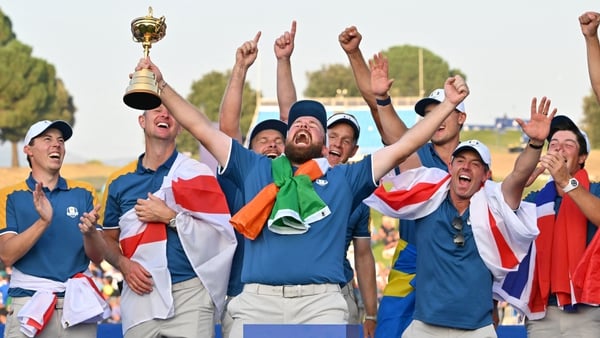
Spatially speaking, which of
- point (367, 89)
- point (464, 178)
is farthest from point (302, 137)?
point (367, 89)

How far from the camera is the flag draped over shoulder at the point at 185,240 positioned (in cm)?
786

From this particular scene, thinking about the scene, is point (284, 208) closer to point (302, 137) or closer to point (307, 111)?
point (302, 137)

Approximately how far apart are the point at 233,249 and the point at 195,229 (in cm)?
32

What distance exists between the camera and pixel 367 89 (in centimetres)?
812

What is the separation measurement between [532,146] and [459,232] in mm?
663

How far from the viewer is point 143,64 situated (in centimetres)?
698

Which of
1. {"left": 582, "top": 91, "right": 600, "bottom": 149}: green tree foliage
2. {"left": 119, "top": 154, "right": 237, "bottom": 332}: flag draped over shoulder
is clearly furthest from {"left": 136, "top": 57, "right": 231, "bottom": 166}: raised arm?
{"left": 582, "top": 91, "right": 600, "bottom": 149}: green tree foliage

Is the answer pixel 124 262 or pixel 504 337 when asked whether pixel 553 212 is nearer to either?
pixel 504 337

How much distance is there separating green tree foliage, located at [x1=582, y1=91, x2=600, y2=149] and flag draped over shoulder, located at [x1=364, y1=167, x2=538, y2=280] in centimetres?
5170

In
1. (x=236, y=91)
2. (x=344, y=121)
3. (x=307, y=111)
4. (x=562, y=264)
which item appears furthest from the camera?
(x=344, y=121)

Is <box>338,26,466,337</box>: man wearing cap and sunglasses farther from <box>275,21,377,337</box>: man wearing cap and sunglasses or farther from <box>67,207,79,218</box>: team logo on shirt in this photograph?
<box>67,207,79,218</box>: team logo on shirt

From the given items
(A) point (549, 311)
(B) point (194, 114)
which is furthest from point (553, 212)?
(B) point (194, 114)

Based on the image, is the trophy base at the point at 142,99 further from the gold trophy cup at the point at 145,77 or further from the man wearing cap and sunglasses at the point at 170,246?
the man wearing cap and sunglasses at the point at 170,246

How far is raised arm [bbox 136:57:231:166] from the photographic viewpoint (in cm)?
699
